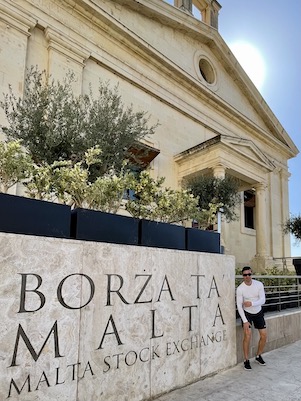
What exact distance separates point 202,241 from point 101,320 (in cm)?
187

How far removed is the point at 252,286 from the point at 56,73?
928 cm

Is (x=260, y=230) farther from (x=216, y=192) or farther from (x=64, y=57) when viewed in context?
(x=64, y=57)

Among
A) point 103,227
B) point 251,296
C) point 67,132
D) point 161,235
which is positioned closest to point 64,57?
point 67,132

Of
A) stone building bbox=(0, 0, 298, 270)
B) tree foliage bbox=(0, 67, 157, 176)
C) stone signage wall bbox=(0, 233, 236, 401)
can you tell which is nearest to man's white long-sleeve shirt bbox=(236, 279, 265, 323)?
stone signage wall bbox=(0, 233, 236, 401)

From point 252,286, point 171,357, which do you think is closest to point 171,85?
point 252,286

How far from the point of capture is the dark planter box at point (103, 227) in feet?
9.98

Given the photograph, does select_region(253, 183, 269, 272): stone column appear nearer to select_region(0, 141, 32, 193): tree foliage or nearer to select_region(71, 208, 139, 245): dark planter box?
select_region(71, 208, 139, 245): dark planter box

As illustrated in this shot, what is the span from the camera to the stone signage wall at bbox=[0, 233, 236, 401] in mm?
2482

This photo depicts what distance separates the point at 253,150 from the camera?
15477 mm

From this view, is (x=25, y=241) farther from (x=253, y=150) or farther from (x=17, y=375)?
(x=253, y=150)

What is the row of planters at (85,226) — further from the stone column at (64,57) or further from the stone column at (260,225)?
the stone column at (260,225)

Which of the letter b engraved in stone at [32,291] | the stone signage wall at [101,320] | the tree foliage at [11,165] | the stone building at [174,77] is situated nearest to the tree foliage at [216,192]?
the stone building at [174,77]

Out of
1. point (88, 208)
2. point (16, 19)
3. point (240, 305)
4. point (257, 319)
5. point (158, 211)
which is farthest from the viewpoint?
point (16, 19)

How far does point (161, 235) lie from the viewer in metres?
3.82
